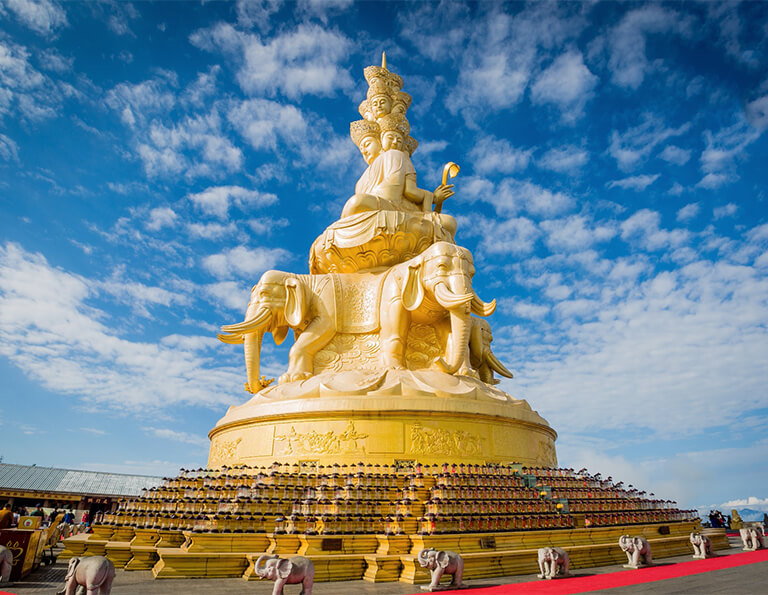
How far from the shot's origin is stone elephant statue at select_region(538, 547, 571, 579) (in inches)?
285

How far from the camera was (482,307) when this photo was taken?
14203mm

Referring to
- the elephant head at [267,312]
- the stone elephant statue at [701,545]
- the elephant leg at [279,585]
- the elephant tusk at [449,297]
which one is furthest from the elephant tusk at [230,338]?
the stone elephant statue at [701,545]

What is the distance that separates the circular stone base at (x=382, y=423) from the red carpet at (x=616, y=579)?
387 cm

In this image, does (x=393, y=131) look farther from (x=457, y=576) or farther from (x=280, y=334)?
(x=457, y=576)

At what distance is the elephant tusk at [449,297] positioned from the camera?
1307 cm

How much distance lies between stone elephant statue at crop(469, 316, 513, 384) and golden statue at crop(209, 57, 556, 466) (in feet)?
0.14

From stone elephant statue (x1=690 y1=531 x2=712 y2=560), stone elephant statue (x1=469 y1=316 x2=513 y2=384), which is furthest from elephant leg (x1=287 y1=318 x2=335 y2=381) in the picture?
stone elephant statue (x1=690 y1=531 x2=712 y2=560)

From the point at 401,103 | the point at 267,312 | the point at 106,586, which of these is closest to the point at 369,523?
the point at 106,586

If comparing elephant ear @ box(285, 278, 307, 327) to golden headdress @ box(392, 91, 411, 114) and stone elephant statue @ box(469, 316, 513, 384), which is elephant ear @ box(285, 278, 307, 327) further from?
golden headdress @ box(392, 91, 411, 114)

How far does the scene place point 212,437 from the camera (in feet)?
47.5

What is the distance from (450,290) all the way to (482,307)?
1.25 m

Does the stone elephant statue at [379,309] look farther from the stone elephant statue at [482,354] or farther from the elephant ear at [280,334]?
the stone elephant statue at [482,354]

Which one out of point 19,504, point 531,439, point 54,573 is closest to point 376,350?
point 531,439

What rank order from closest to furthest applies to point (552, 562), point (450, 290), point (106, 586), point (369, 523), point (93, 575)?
point (93, 575), point (106, 586), point (552, 562), point (369, 523), point (450, 290)
